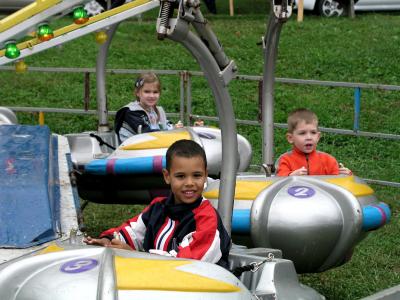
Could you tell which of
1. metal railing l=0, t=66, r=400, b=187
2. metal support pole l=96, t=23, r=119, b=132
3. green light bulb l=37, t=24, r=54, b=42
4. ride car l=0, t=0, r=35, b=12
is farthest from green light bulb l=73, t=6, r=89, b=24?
ride car l=0, t=0, r=35, b=12

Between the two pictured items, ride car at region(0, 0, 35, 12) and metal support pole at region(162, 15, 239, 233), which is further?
ride car at region(0, 0, 35, 12)

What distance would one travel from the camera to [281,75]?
47.2ft

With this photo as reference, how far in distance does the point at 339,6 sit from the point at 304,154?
12.3 meters

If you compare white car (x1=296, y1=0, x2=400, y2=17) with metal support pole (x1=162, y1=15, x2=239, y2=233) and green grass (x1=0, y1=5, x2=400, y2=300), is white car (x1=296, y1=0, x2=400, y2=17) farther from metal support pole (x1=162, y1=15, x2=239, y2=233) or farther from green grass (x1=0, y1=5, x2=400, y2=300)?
metal support pole (x1=162, y1=15, x2=239, y2=233)

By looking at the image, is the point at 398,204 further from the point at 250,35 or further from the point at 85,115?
the point at 250,35

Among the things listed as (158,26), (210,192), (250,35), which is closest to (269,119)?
(210,192)

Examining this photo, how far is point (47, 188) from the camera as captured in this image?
19.7ft

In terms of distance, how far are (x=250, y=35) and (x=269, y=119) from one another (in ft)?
33.1

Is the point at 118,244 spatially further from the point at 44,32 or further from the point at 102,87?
the point at 102,87

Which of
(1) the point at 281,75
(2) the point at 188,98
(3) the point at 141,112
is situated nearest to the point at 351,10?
(1) the point at 281,75

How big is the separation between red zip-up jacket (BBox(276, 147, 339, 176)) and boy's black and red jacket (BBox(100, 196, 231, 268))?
1.94 m

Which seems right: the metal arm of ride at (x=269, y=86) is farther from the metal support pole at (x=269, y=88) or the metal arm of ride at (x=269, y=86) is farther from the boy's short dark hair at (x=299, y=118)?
the boy's short dark hair at (x=299, y=118)

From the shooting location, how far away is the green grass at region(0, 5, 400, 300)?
1112cm

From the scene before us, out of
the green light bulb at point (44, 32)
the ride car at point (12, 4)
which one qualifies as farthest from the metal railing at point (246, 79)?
the green light bulb at point (44, 32)
